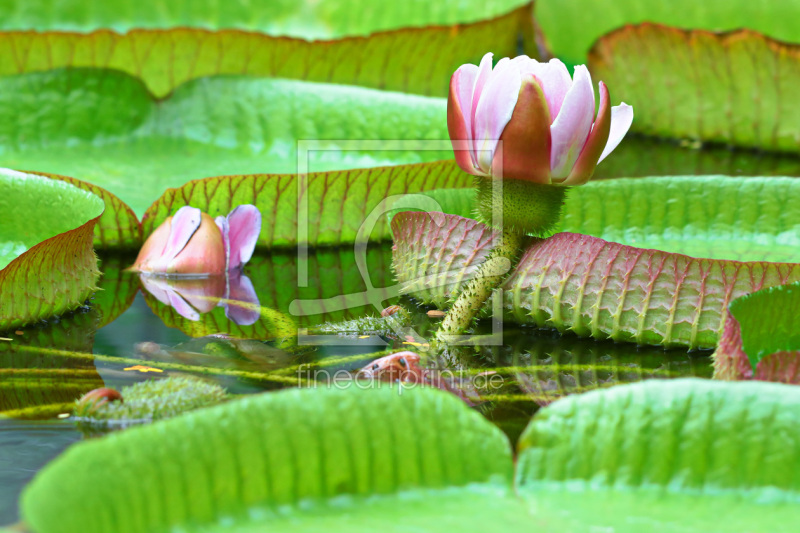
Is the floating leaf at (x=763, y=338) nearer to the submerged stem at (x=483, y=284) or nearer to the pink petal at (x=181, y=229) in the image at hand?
the submerged stem at (x=483, y=284)

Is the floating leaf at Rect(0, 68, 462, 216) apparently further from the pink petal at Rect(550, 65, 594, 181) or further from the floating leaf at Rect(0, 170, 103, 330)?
the pink petal at Rect(550, 65, 594, 181)

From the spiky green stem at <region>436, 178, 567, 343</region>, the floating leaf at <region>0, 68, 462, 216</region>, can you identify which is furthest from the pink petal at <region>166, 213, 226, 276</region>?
the spiky green stem at <region>436, 178, 567, 343</region>

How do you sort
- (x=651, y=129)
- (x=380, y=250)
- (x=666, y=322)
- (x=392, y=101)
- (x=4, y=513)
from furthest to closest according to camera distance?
(x=651, y=129) < (x=392, y=101) < (x=380, y=250) < (x=666, y=322) < (x=4, y=513)

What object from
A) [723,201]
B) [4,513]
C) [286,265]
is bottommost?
[4,513]

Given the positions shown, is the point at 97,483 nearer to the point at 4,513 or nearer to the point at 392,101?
the point at 4,513

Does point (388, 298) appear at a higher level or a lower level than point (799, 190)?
lower

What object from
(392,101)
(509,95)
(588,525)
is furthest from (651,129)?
(588,525)
